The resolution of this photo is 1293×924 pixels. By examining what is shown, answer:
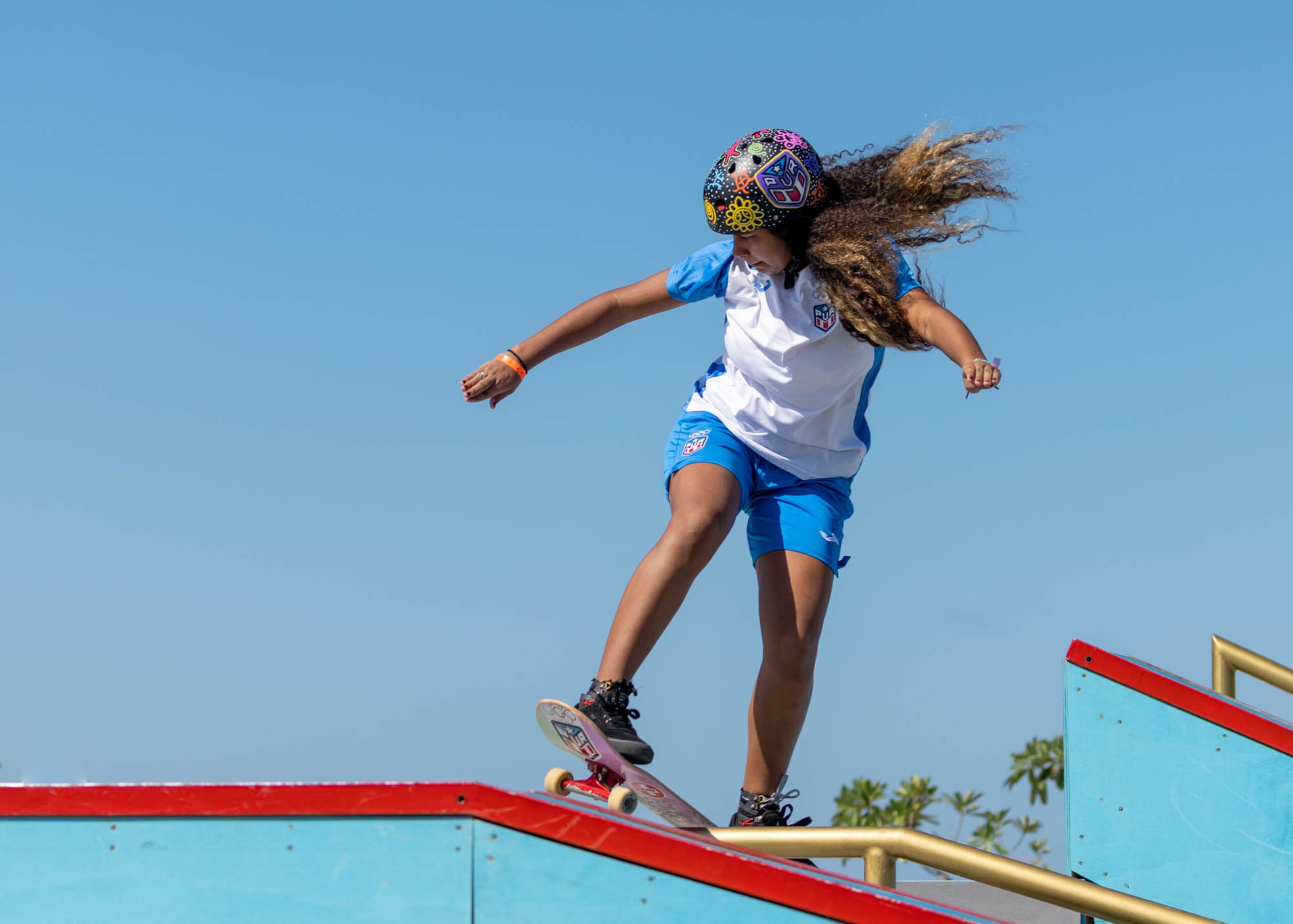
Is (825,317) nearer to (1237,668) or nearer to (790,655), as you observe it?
(790,655)

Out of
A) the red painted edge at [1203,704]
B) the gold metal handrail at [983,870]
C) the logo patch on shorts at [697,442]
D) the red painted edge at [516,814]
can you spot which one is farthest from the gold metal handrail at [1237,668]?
the red painted edge at [516,814]

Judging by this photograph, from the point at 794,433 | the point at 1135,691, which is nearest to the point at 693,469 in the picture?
the point at 794,433

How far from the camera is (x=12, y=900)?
2.20 metres

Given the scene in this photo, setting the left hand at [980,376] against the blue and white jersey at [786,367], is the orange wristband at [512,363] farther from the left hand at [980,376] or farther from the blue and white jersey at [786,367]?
the left hand at [980,376]

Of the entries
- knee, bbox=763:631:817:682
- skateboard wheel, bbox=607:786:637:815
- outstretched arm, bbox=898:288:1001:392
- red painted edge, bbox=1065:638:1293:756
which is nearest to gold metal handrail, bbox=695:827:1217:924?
skateboard wheel, bbox=607:786:637:815

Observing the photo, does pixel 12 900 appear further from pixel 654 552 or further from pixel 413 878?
pixel 654 552

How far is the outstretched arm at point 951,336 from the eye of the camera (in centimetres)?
331

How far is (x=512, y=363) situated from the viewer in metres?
3.95

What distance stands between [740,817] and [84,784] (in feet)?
7.32

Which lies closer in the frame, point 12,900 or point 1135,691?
point 12,900

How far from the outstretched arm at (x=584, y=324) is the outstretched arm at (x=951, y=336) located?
791mm

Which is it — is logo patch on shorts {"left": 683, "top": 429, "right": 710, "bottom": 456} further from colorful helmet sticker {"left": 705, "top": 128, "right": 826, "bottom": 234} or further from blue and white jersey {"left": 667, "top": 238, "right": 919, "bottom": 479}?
colorful helmet sticker {"left": 705, "top": 128, "right": 826, "bottom": 234}

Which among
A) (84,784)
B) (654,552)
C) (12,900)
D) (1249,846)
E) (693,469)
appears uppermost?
(693,469)

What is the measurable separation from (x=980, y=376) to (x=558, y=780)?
1.51 metres
